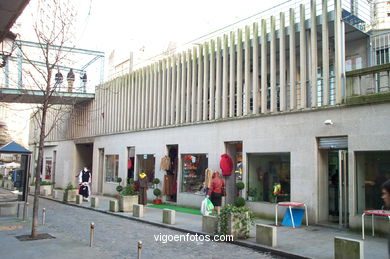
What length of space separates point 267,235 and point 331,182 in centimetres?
459

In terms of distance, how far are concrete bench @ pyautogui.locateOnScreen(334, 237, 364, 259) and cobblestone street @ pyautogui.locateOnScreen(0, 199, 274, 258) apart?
181 centimetres

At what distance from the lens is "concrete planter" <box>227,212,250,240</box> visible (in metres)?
10.8

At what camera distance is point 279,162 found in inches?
573

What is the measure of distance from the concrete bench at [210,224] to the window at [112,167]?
565 inches

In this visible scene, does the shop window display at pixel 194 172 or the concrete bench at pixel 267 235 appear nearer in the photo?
the concrete bench at pixel 267 235

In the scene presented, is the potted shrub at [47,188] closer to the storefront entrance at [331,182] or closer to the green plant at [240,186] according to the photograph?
the green plant at [240,186]

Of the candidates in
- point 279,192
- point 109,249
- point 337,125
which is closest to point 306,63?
point 337,125

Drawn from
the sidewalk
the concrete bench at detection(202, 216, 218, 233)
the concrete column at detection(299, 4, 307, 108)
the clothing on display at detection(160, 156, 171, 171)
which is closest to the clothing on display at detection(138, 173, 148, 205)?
the clothing on display at detection(160, 156, 171, 171)

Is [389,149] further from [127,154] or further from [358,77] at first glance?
[127,154]

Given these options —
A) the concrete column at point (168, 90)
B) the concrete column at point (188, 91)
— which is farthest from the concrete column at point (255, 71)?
the concrete column at point (168, 90)

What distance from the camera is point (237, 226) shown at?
10867 mm

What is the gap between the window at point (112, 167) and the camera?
25225mm

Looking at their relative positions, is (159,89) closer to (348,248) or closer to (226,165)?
(226,165)

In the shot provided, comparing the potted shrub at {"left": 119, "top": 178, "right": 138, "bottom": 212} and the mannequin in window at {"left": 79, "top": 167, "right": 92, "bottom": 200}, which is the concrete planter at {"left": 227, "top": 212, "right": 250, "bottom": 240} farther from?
the mannequin in window at {"left": 79, "top": 167, "right": 92, "bottom": 200}
